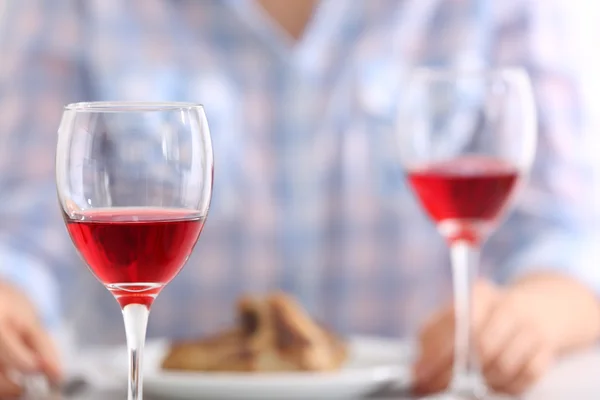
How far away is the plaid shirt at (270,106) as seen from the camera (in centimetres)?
174

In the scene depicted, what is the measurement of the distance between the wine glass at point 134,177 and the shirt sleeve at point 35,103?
1.05 metres

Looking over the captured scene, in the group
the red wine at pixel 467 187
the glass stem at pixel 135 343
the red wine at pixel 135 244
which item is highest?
the red wine at pixel 467 187

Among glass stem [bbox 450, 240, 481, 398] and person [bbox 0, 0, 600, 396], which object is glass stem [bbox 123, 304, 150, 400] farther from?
person [bbox 0, 0, 600, 396]

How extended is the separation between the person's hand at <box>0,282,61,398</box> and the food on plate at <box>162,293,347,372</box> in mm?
128

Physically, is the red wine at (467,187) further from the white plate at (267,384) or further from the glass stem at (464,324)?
the white plate at (267,384)

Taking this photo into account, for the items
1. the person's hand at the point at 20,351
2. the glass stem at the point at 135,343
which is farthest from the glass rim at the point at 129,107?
the person's hand at the point at 20,351

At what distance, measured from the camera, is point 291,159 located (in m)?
1.76

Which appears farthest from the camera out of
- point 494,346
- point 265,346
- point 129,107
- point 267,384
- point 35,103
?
point 35,103

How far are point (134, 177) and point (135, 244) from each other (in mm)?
43

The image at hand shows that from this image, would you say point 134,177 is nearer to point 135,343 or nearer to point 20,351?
point 135,343

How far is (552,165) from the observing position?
1573mm

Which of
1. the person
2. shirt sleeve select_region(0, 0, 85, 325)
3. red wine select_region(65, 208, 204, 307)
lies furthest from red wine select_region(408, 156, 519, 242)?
shirt sleeve select_region(0, 0, 85, 325)

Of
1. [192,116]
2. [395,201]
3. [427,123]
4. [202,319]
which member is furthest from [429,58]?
[192,116]

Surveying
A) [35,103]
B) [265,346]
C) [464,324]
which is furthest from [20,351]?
[35,103]
